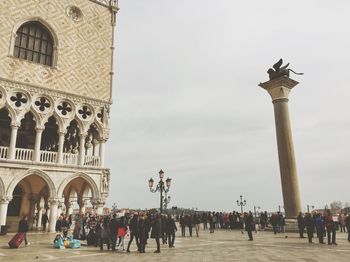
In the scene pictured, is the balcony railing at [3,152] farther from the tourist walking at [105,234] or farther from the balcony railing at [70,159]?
the tourist walking at [105,234]

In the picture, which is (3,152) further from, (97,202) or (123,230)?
(123,230)

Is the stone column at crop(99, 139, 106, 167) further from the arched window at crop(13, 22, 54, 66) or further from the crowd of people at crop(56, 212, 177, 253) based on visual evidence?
the crowd of people at crop(56, 212, 177, 253)

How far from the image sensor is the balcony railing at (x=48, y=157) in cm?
1631

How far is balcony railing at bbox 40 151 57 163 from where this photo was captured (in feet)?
56.0

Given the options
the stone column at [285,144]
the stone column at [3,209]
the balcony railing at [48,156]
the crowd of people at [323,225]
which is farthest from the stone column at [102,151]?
the crowd of people at [323,225]

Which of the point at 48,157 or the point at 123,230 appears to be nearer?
the point at 123,230

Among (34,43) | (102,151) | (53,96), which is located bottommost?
Answer: (102,151)

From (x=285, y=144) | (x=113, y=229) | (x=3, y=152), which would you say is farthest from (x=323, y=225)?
(x=3, y=152)

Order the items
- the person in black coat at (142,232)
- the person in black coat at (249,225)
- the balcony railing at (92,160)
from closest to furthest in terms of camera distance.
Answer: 1. the person in black coat at (142,232)
2. the person in black coat at (249,225)
3. the balcony railing at (92,160)

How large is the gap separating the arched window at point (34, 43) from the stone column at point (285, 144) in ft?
42.0

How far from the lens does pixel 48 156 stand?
1728 centimetres

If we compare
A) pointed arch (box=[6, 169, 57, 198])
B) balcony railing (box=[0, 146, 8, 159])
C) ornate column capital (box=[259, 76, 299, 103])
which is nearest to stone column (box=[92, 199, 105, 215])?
pointed arch (box=[6, 169, 57, 198])

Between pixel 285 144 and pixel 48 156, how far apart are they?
40.8 ft

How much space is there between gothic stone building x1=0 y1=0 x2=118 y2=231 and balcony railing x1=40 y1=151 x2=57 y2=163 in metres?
0.05
